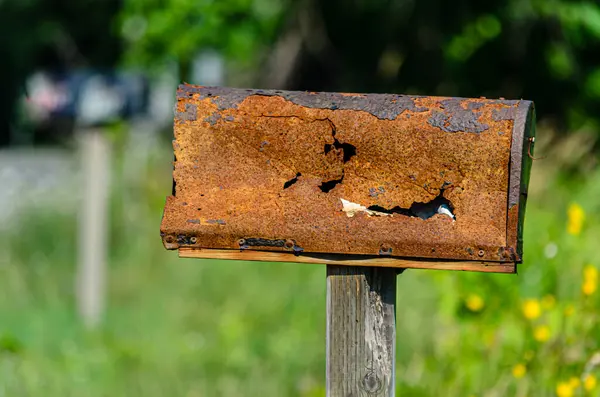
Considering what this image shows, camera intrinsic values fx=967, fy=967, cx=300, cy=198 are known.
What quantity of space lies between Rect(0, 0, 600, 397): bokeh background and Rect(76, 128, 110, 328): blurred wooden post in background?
0.12 meters

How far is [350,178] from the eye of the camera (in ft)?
6.72

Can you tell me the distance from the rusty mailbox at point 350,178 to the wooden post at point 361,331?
0.35ft

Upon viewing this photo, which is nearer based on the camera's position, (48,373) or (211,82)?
(48,373)

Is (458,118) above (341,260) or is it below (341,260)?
above

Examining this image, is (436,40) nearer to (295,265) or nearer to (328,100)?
(295,265)

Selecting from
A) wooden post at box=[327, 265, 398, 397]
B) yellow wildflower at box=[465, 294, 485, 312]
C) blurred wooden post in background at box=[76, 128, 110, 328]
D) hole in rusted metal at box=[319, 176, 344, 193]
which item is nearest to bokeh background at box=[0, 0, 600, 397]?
yellow wildflower at box=[465, 294, 485, 312]

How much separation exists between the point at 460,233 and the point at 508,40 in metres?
7.56

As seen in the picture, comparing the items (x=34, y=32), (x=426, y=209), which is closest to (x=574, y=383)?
(x=426, y=209)

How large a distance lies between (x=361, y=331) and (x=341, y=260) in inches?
7.9

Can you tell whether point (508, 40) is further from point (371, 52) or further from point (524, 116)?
point (524, 116)

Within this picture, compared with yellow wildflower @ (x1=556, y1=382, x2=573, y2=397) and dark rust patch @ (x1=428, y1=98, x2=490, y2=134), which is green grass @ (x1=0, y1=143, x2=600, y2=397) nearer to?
yellow wildflower @ (x1=556, y1=382, x2=573, y2=397)

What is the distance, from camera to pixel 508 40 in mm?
9156

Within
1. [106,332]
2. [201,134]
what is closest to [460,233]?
[201,134]

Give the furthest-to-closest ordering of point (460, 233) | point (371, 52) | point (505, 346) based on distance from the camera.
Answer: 1. point (371, 52)
2. point (505, 346)
3. point (460, 233)
